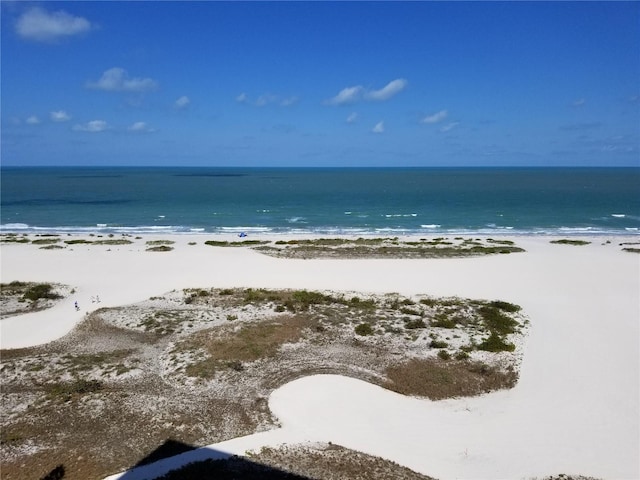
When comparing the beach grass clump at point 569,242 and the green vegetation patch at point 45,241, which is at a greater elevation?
the beach grass clump at point 569,242

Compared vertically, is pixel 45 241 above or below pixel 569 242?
below

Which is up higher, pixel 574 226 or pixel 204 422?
pixel 574 226

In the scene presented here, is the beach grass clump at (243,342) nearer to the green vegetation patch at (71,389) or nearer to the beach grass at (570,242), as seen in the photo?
the green vegetation patch at (71,389)

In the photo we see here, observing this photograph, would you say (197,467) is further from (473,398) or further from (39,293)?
(39,293)

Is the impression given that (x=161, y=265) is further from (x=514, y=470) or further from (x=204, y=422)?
(x=514, y=470)

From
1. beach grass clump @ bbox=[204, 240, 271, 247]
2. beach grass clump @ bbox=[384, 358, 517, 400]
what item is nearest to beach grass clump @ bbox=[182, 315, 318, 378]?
beach grass clump @ bbox=[384, 358, 517, 400]

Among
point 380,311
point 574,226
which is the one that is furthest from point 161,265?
point 574,226

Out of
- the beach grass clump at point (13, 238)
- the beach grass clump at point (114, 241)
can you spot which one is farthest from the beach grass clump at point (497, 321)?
the beach grass clump at point (13, 238)

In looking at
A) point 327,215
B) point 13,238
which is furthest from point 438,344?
point 327,215
